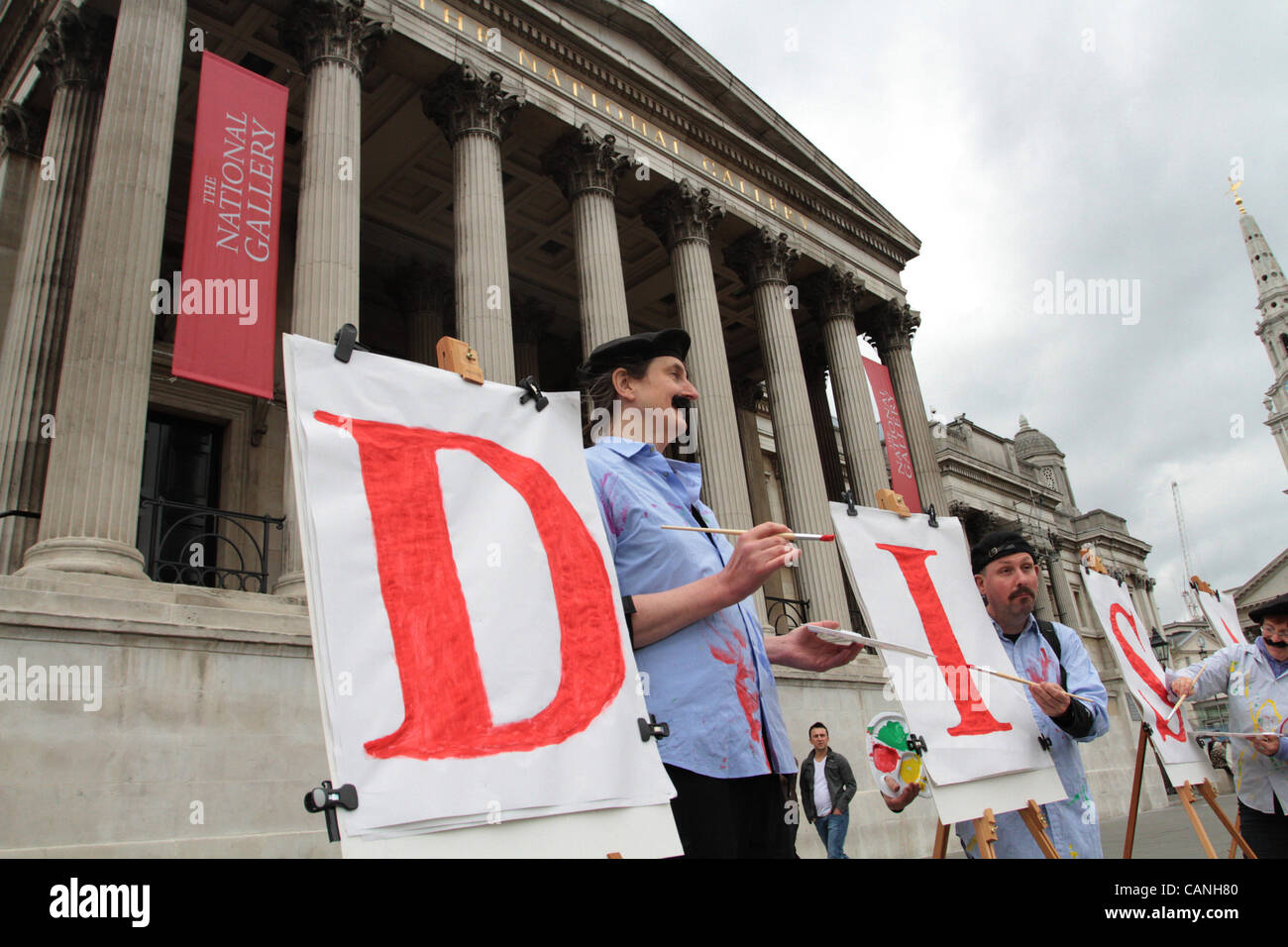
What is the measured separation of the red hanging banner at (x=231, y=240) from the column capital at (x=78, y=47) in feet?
8.77

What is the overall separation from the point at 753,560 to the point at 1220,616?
892cm

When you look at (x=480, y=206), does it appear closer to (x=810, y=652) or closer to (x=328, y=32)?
(x=328, y=32)

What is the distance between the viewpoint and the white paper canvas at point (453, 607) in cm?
219

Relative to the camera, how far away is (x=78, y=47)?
12.7 meters

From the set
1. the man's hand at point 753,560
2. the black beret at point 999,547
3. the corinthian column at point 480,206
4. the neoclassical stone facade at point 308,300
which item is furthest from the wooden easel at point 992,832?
the corinthian column at point 480,206

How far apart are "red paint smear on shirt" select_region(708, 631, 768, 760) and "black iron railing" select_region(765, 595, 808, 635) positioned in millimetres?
15233

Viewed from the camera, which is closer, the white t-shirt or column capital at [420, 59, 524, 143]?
the white t-shirt

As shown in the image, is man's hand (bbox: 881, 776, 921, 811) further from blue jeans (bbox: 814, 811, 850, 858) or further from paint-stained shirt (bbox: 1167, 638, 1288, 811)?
blue jeans (bbox: 814, 811, 850, 858)

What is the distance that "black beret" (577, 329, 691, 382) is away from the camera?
10.6ft

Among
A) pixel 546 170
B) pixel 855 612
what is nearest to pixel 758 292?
pixel 546 170

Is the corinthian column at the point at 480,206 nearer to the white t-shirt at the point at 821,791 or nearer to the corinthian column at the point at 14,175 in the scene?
the corinthian column at the point at 14,175

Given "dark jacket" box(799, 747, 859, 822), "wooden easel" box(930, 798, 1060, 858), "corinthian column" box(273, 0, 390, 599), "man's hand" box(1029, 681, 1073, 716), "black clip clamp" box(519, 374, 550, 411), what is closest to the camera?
"black clip clamp" box(519, 374, 550, 411)

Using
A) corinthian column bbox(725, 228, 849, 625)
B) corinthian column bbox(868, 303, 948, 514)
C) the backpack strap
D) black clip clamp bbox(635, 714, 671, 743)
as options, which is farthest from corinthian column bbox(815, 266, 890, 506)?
black clip clamp bbox(635, 714, 671, 743)

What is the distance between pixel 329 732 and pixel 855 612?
21.1 m
